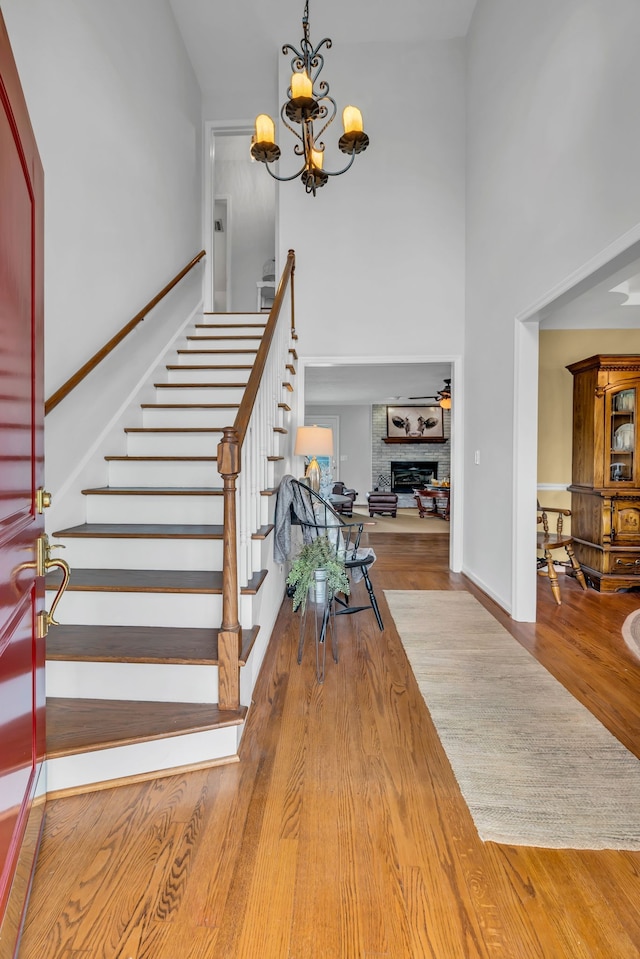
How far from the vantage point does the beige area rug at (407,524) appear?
24.4ft

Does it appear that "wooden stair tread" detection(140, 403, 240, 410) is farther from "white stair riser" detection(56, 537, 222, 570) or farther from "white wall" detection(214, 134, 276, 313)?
"white wall" detection(214, 134, 276, 313)

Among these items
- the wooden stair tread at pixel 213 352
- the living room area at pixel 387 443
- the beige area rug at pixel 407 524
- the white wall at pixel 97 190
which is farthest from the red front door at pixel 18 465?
the living room area at pixel 387 443

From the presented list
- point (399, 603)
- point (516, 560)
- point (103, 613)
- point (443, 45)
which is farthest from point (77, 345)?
point (443, 45)

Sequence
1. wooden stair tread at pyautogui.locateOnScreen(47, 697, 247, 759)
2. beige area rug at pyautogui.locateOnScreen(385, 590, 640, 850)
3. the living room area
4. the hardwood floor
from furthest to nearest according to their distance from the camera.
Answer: the living room area → wooden stair tread at pyautogui.locateOnScreen(47, 697, 247, 759) → beige area rug at pyautogui.locateOnScreen(385, 590, 640, 850) → the hardwood floor

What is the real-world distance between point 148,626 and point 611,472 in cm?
397

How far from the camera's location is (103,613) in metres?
2.01

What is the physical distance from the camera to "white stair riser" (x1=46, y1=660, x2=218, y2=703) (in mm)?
1771

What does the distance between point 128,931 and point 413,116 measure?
232 inches

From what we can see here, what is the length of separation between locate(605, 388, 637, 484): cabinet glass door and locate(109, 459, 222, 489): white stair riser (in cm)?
345

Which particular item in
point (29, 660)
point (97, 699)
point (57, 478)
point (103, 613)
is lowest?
point (97, 699)

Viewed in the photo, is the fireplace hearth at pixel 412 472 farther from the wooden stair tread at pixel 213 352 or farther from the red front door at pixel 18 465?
the red front door at pixel 18 465

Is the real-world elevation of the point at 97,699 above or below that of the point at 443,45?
below

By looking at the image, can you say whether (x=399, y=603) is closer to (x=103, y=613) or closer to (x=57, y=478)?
(x=103, y=613)

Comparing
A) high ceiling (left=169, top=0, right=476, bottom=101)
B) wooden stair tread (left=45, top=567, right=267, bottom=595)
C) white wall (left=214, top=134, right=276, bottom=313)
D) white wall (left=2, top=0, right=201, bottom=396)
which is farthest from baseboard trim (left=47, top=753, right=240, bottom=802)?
white wall (left=214, top=134, right=276, bottom=313)
